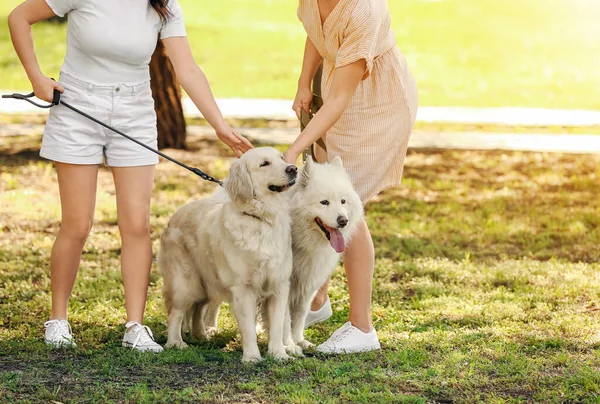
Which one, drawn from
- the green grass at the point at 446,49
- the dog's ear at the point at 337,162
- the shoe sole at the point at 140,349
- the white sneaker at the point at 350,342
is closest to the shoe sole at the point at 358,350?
the white sneaker at the point at 350,342

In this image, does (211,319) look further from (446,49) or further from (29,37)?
(446,49)

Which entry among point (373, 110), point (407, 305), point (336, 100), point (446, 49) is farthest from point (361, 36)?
point (446, 49)

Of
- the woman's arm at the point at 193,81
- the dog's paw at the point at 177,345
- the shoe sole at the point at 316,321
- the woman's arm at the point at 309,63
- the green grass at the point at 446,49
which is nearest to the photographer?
the woman's arm at the point at 193,81

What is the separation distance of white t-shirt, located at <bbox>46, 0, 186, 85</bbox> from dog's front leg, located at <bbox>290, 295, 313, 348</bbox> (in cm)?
158

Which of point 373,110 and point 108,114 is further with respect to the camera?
point 373,110

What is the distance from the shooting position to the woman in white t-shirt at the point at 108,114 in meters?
4.58

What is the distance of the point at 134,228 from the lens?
488 cm

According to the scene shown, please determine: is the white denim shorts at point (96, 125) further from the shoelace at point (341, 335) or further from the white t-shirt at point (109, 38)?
the shoelace at point (341, 335)

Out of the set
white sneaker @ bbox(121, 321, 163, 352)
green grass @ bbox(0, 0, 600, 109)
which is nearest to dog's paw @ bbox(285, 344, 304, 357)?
white sneaker @ bbox(121, 321, 163, 352)

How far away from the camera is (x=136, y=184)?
4.79 m

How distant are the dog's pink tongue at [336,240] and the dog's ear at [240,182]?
53cm

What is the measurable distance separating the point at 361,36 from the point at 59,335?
2.38 m

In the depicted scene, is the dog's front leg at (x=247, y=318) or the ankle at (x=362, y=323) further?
the ankle at (x=362, y=323)

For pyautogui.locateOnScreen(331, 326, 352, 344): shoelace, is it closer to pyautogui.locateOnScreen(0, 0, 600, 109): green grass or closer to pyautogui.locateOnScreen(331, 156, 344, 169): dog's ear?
pyautogui.locateOnScreen(331, 156, 344, 169): dog's ear
